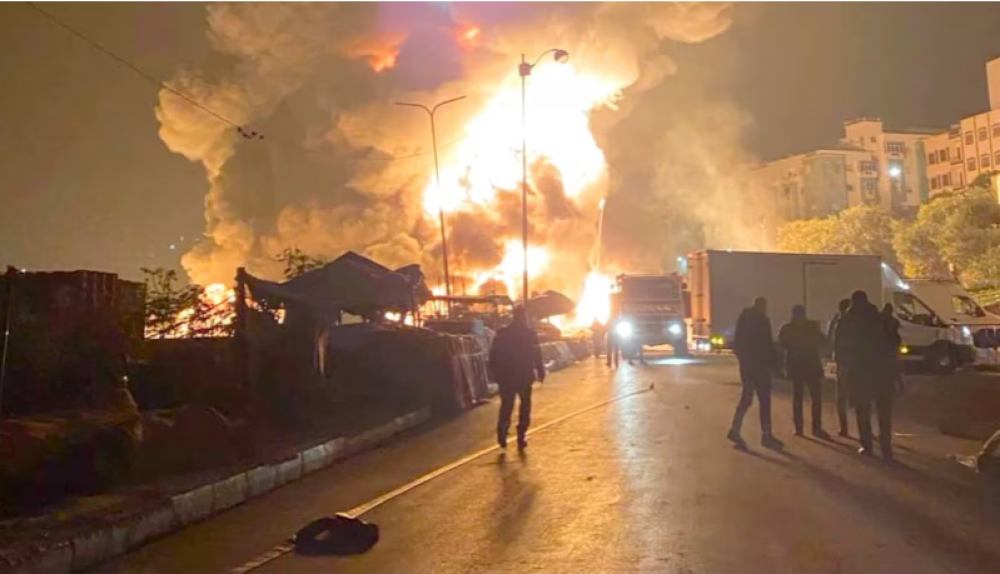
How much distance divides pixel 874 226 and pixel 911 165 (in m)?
38.7

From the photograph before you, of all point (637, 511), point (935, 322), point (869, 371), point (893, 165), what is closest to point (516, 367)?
point (869, 371)

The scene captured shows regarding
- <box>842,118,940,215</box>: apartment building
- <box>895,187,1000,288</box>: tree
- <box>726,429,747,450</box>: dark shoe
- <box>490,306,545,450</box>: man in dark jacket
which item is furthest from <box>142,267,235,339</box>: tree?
A: <box>842,118,940,215</box>: apartment building

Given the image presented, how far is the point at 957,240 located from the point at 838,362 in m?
38.0

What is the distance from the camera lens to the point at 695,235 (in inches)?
2931

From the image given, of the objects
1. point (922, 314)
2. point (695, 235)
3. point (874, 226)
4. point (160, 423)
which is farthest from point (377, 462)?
point (695, 235)

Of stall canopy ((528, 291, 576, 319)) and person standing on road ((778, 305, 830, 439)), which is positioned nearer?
person standing on road ((778, 305, 830, 439))

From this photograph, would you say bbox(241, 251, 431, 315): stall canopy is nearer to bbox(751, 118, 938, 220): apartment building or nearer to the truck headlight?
the truck headlight

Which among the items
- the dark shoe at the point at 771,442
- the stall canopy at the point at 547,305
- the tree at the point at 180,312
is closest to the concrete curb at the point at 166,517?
the dark shoe at the point at 771,442

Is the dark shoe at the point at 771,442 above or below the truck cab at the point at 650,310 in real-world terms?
below

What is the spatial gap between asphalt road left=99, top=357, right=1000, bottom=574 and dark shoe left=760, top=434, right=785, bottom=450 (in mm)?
261

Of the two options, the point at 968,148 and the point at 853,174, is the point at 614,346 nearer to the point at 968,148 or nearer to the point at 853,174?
the point at 968,148

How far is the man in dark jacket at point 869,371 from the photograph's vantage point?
34.1 ft

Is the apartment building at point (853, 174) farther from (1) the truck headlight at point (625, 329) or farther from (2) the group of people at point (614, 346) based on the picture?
(1) the truck headlight at point (625, 329)

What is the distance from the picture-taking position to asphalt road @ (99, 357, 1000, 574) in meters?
6.00
